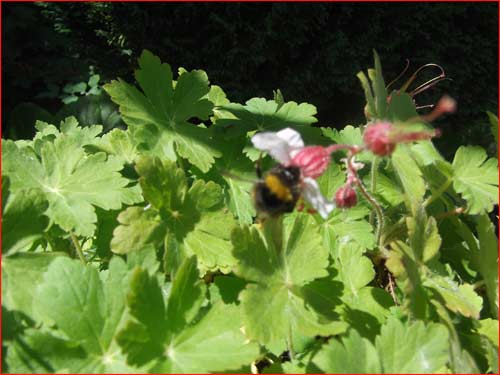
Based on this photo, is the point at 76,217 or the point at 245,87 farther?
the point at 245,87

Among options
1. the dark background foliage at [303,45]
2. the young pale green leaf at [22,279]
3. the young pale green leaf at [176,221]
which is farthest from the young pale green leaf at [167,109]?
the dark background foliage at [303,45]

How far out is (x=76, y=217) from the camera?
1.21m

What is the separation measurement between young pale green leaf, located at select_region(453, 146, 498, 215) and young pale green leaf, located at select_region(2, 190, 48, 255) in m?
0.99

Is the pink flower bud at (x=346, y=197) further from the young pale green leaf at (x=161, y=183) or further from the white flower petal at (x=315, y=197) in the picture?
the young pale green leaf at (x=161, y=183)

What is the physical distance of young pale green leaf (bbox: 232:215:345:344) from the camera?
41.6 inches

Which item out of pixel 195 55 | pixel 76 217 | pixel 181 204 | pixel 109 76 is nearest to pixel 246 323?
pixel 181 204

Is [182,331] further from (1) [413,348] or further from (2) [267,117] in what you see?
(2) [267,117]

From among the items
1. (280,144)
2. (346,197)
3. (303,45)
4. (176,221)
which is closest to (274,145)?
(280,144)

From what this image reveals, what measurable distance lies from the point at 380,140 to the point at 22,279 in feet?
2.45

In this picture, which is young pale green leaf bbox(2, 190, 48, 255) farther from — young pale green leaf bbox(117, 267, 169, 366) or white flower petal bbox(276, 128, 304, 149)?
white flower petal bbox(276, 128, 304, 149)

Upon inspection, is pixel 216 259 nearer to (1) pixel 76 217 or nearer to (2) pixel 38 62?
(1) pixel 76 217

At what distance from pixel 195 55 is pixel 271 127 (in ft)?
6.13

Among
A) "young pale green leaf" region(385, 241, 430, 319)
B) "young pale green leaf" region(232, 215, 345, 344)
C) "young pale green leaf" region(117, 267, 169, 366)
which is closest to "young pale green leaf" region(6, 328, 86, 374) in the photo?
"young pale green leaf" region(117, 267, 169, 366)

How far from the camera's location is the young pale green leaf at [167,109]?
4.53 ft
